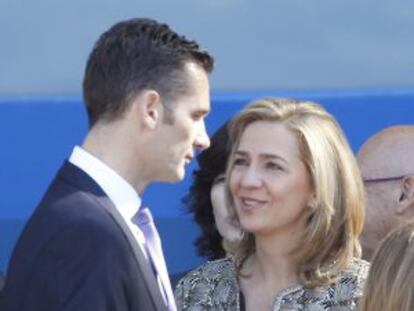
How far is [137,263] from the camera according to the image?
6.37ft

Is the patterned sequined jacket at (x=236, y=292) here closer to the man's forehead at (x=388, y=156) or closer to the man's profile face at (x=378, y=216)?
the man's profile face at (x=378, y=216)

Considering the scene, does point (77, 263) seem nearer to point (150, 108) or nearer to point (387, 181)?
point (150, 108)

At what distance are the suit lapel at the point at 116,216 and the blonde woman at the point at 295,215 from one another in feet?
1.58

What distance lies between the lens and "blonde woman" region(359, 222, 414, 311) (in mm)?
1708

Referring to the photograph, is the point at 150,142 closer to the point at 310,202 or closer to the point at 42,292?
the point at 42,292

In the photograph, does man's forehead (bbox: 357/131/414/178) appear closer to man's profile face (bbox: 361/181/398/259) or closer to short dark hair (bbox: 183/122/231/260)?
man's profile face (bbox: 361/181/398/259)

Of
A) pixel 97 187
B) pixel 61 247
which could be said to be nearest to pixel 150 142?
pixel 97 187

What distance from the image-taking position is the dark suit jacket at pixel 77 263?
1.88 m

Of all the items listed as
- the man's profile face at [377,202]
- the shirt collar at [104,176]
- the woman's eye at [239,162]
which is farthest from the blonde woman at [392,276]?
the man's profile face at [377,202]

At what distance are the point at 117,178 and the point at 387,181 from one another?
1049mm

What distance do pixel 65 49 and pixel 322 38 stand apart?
0.74 meters

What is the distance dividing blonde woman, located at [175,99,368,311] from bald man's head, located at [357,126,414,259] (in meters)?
0.34

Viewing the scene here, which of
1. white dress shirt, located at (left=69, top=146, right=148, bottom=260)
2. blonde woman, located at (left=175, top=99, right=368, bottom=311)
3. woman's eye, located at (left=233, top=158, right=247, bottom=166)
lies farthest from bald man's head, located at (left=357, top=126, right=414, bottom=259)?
white dress shirt, located at (left=69, top=146, right=148, bottom=260)

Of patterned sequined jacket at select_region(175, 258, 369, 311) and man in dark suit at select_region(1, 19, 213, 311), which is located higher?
man in dark suit at select_region(1, 19, 213, 311)
